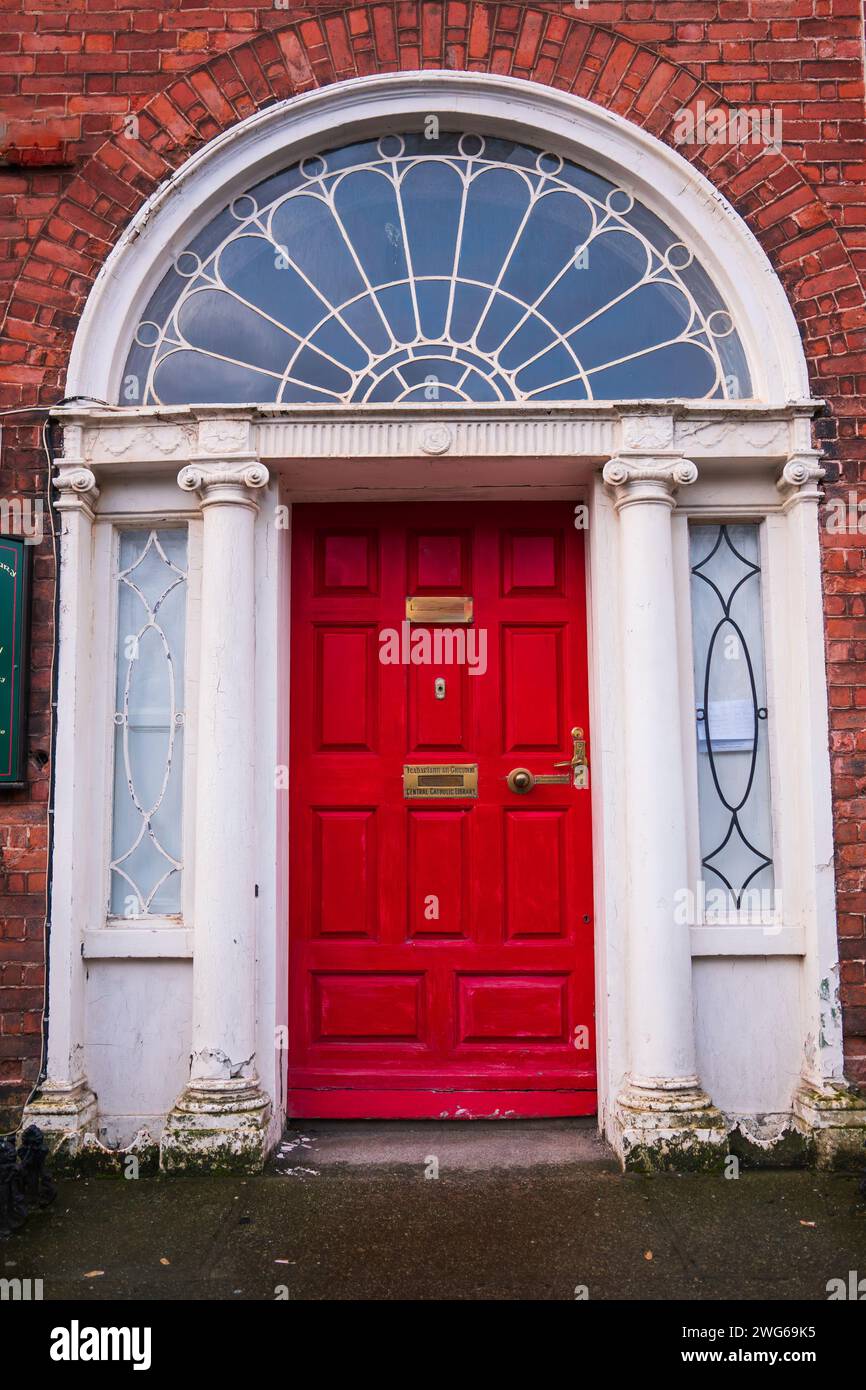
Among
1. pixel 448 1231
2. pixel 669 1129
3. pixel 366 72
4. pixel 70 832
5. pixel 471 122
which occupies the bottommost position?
pixel 448 1231

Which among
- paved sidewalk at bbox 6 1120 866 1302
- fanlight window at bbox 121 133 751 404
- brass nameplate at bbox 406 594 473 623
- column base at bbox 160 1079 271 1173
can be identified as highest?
fanlight window at bbox 121 133 751 404

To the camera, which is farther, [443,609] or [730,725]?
[443,609]

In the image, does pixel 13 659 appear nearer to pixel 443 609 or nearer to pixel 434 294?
pixel 443 609

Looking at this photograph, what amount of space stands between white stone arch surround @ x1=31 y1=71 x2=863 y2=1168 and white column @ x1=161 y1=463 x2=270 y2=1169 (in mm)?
12

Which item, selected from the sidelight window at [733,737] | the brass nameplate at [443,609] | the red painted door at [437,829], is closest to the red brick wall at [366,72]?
the sidelight window at [733,737]

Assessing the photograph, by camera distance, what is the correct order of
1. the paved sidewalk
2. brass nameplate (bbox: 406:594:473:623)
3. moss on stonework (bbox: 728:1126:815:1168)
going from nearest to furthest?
the paved sidewalk
moss on stonework (bbox: 728:1126:815:1168)
brass nameplate (bbox: 406:594:473:623)

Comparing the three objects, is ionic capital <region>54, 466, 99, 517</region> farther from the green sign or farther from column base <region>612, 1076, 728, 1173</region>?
column base <region>612, 1076, 728, 1173</region>

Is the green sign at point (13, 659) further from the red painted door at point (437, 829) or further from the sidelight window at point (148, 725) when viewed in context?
the red painted door at point (437, 829)

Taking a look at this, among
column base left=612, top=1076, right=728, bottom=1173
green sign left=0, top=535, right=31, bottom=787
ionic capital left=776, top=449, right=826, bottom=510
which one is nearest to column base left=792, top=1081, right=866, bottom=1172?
column base left=612, top=1076, right=728, bottom=1173

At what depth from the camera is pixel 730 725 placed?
4.27 meters

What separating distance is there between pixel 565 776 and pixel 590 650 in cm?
55

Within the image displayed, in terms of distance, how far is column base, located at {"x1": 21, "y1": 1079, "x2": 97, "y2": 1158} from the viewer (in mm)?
3898

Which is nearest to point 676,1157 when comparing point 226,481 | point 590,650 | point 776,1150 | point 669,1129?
point 669,1129

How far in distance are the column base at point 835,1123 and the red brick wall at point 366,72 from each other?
8.72 feet
